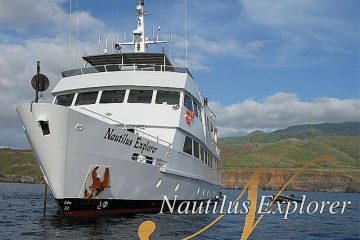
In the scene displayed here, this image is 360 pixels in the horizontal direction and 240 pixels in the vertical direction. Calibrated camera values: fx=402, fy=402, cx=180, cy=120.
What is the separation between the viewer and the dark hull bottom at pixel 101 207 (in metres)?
15.4

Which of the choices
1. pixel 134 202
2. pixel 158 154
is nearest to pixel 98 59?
pixel 158 154

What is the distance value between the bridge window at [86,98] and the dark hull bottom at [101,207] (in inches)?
291

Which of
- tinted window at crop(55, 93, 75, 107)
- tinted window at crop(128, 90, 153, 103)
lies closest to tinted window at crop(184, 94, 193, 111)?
tinted window at crop(128, 90, 153, 103)

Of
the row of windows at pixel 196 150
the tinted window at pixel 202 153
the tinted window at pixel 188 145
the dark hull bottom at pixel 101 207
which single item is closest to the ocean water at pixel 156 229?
the dark hull bottom at pixel 101 207

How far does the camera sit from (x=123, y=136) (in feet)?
53.9

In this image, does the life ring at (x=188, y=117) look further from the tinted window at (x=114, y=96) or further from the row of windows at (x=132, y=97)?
the tinted window at (x=114, y=96)

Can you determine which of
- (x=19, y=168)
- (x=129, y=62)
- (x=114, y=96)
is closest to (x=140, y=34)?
(x=129, y=62)

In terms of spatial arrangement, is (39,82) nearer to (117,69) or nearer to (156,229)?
(156,229)

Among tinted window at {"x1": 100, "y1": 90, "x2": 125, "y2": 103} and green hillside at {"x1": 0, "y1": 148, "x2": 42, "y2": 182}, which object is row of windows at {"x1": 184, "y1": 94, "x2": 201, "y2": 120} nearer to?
tinted window at {"x1": 100, "y1": 90, "x2": 125, "y2": 103}

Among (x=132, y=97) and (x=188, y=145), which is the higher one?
(x=132, y=97)

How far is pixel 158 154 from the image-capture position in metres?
18.3

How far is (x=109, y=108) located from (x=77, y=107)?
71.3 inches

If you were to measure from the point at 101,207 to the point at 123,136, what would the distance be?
2.97 m

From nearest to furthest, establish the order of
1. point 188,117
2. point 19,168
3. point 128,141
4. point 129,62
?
point 128,141
point 188,117
point 129,62
point 19,168
